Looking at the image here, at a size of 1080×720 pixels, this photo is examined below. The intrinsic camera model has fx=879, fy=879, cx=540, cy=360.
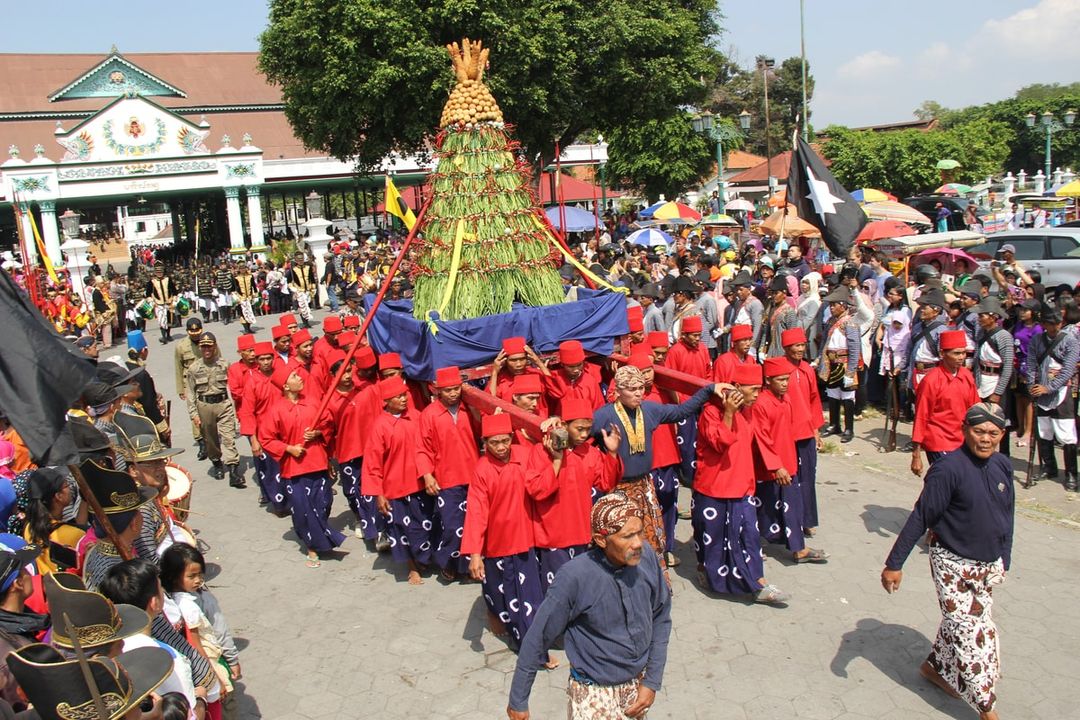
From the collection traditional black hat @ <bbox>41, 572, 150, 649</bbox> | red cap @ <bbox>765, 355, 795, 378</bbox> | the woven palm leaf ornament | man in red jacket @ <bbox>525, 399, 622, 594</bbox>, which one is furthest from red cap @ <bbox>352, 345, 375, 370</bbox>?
traditional black hat @ <bbox>41, 572, 150, 649</bbox>

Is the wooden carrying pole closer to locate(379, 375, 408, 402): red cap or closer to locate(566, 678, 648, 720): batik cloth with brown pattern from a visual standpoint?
locate(379, 375, 408, 402): red cap

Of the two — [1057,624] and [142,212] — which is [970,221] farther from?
[142,212]

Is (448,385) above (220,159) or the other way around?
the other way around

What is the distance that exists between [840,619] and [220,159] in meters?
28.9

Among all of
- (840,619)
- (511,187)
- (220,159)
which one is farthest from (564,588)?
(220,159)

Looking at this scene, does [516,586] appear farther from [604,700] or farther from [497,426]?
[604,700]

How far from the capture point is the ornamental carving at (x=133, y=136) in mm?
29312

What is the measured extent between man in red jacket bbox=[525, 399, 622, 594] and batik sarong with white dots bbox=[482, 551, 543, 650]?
0.30ft

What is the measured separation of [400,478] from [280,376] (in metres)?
2.24

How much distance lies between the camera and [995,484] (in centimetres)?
462

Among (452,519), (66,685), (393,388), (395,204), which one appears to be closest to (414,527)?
(452,519)

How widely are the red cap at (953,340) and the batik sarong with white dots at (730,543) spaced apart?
6.29 feet

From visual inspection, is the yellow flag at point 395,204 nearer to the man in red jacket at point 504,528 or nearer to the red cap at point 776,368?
the man in red jacket at point 504,528

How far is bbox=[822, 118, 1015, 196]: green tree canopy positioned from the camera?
104 feet
